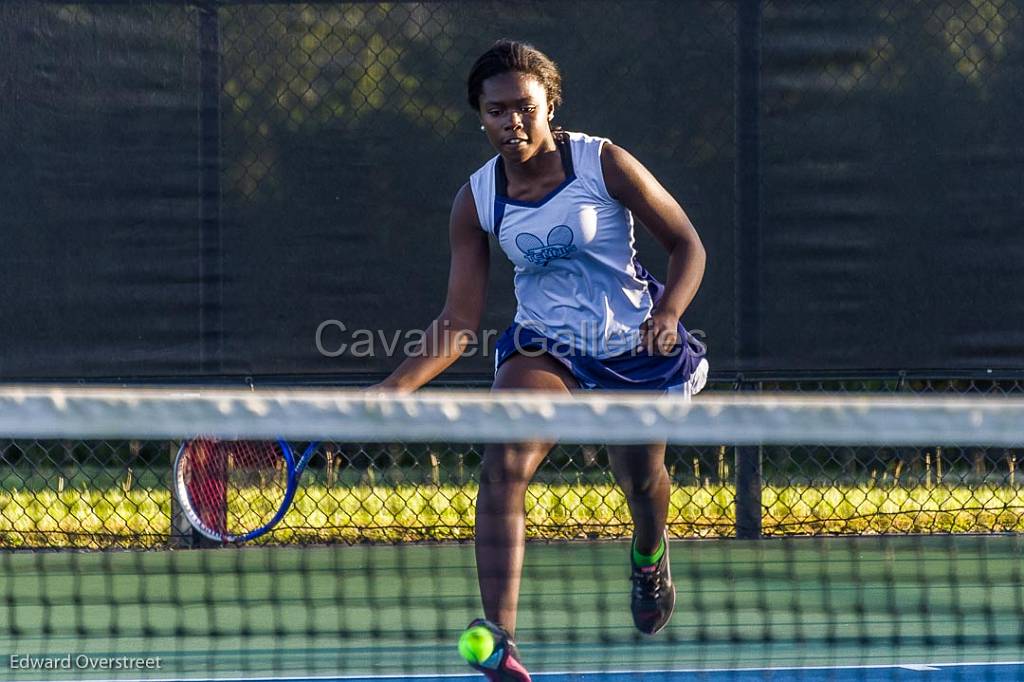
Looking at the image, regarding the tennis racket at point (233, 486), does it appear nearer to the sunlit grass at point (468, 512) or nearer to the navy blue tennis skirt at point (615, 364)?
the sunlit grass at point (468, 512)

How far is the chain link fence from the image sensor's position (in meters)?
5.54

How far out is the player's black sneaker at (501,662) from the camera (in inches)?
117

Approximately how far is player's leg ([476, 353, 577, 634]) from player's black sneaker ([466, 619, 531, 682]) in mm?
69

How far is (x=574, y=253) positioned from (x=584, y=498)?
2.33 meters

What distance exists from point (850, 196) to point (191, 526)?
2.77 meters

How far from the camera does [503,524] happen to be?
124 inches

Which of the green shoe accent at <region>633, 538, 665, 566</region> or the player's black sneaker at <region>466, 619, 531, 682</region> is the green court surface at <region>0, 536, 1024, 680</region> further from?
the player's black sneaker at <region>466, 619, 531, 682</region>

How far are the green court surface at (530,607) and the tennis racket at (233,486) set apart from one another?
11 centimetres

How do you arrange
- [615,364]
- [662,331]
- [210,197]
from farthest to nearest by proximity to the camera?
1. [210,197]
2. [615,364]
3. [662,331]

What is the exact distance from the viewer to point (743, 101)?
18.0ft

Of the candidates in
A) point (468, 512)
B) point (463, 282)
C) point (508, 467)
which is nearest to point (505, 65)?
point (463, 282)

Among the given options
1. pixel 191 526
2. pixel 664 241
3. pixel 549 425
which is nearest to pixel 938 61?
pixel 664 241

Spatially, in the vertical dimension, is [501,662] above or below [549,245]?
below

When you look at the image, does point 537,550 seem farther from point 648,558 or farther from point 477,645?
point 477,645
